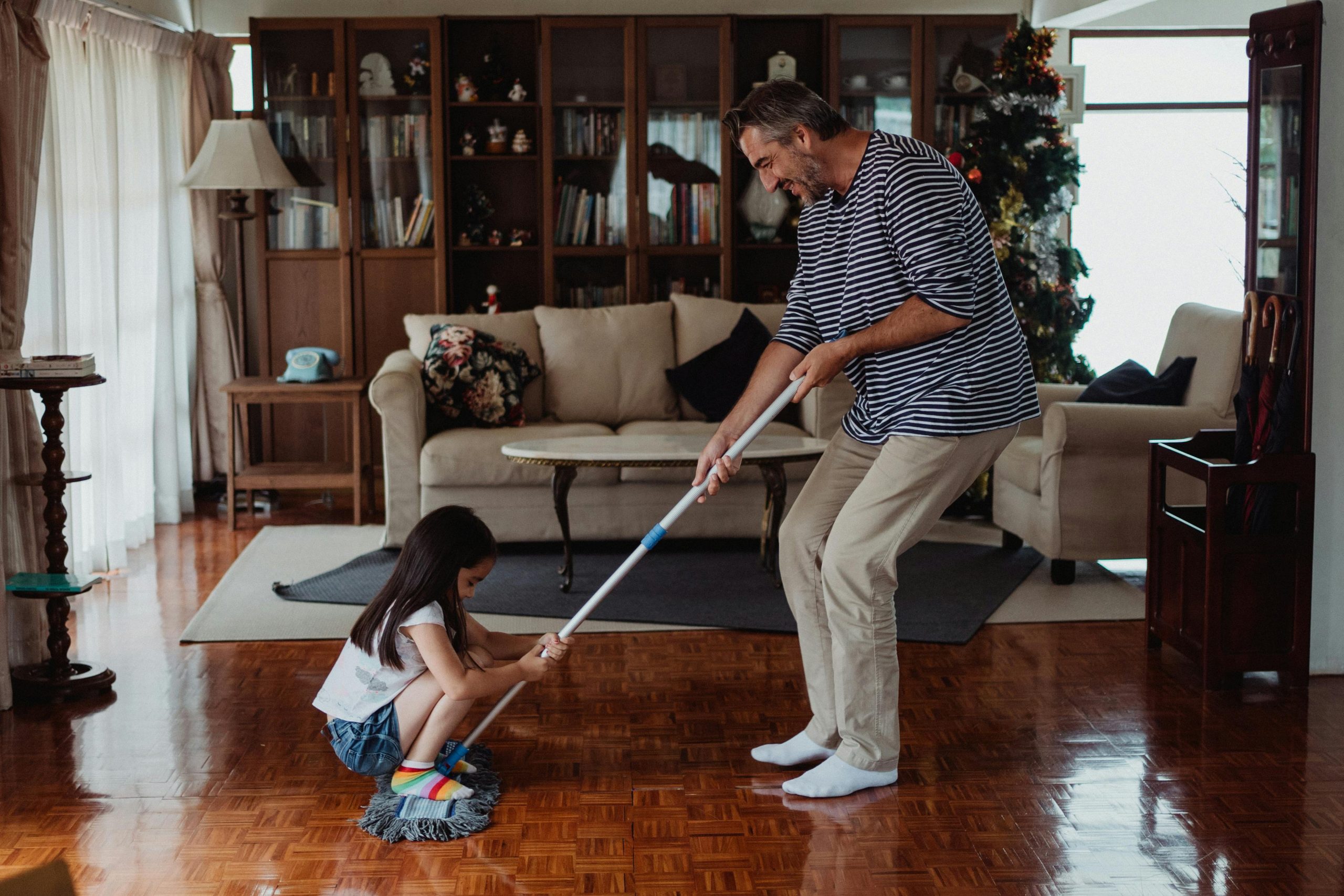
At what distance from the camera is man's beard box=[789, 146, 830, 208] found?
2559 millimetres

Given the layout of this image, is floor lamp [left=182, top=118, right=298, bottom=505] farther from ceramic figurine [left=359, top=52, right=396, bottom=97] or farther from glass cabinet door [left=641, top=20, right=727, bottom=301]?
glass cabinet door [left=641, top=20, right=727, bottom=301]

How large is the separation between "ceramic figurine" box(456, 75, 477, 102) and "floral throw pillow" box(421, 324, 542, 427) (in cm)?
137

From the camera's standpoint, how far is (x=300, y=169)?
19.5ft

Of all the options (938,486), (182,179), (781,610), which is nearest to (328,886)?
(938,486)

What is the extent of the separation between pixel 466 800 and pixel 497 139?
3.97m

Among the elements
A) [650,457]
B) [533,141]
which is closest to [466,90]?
[533,141]

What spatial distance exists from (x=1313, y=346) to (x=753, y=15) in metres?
3.47

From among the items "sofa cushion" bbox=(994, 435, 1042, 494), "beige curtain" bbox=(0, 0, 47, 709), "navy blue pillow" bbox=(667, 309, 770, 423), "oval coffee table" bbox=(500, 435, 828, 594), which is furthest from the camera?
"navy blue pillow" bbox=(667, 309, 770, 423)

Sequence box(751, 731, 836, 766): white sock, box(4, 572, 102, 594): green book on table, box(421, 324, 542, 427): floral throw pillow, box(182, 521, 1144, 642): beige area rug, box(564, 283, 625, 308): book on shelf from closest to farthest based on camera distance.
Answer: box(751, 731, 836, 766): white sock
box(4, 572, 102, 594): green book on table
box(182, 521, 1144, 642): beige area rug
box(421, 324, 542, 427): floral throw pillow
box(564, 283, 625, 308): book on shelf

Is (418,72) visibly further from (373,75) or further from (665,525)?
(665,525)

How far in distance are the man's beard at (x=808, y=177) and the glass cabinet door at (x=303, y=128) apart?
3764mm

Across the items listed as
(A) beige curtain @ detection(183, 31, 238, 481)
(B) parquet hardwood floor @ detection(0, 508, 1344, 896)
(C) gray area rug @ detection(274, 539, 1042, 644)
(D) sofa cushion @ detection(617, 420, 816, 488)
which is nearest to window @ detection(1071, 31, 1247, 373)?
(D) sofa cushion @ detection(617, 420, 816, 488)

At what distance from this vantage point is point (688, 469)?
4676 millimetres

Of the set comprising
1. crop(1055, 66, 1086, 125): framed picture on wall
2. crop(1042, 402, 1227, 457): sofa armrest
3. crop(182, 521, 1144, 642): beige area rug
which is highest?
crop(1055, 66, 1086, 125): framed picture on wall
